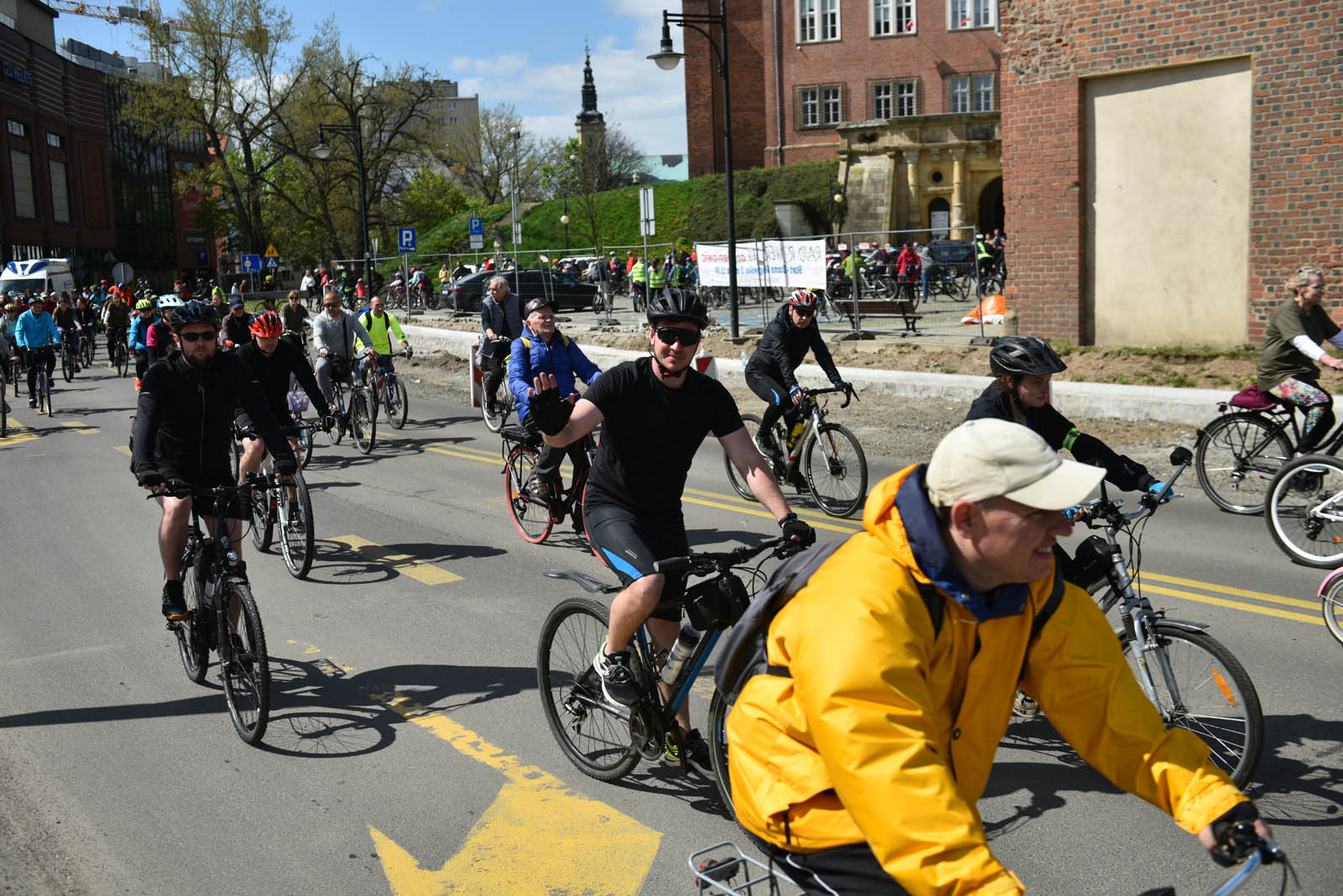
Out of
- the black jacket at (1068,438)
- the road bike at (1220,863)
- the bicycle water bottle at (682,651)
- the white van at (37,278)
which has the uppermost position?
the white van at (37,278)

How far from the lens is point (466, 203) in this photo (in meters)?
92.4

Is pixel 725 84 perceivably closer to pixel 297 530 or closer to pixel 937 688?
pixel 297 530

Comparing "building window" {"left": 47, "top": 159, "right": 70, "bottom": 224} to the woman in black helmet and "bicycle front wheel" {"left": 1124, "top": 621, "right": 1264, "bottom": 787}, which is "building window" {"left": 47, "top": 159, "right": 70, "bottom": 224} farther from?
"bicycle front wheel" {"left": 1124, "top": 621, "right": 1264, "bottom": 787}

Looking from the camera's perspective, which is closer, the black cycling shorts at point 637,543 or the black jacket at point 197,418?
the black cycling shorts at point 637,543

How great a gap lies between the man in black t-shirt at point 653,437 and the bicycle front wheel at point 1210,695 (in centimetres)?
159

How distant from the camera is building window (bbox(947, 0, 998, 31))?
6256 cm

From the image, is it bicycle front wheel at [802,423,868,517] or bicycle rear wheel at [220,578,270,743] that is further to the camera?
bicycle front wheel at [802,423,868,517]

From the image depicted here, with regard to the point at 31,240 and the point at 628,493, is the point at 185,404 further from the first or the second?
the point at 31,240

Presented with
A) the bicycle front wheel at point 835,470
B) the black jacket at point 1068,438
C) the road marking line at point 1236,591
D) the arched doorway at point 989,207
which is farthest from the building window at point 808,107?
the black jacket at point 1068,438

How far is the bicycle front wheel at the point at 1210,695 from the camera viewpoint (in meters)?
4.52

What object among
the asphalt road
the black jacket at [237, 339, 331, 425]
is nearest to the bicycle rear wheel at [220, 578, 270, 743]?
the asphalt road

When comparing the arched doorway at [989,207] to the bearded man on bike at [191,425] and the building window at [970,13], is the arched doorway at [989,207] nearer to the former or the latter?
the building window at [970,13]

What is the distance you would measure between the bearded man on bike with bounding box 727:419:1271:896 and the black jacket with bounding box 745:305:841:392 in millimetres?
7841

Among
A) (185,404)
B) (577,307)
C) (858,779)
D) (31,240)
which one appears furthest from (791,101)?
(858,779)
